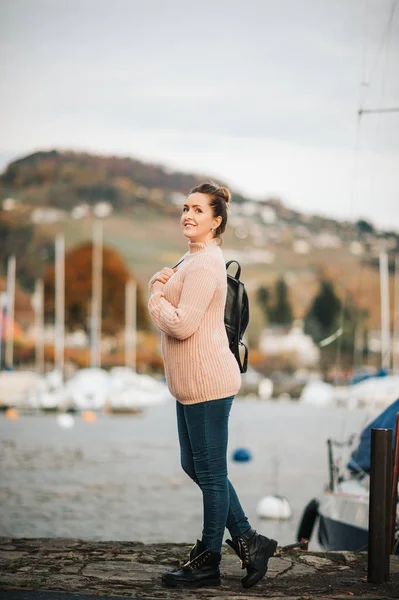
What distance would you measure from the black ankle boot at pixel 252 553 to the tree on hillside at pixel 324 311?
115 meters

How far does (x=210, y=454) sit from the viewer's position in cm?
524

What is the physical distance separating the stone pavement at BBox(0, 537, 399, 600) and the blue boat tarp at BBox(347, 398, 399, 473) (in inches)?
136

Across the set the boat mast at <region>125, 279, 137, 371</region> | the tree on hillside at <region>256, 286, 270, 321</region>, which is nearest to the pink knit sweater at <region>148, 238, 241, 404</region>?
the boat mast at <region>125, 279, 137, 371</region>

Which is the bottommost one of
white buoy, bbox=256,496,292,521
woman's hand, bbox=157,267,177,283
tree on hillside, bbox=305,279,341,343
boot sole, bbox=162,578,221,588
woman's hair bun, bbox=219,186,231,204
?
white buoy, bbox=256,496,292,521

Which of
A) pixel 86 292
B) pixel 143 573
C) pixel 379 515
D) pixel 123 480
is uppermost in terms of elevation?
pixel 86 292

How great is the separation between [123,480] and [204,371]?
70.6 feet

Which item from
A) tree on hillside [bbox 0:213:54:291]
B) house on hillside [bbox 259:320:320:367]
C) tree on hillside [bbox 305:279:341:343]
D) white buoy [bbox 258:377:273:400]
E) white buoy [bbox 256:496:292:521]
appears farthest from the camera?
house on hillside [bbox 259:320:320:367]

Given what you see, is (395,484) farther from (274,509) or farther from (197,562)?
(274,509)

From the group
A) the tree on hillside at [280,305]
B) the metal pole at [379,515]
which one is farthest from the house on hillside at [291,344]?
the metal pole at [379,515]

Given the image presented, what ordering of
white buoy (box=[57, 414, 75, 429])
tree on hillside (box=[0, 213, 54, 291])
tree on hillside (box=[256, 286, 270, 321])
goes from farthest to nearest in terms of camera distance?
tree on hillside (box=[256, 286, 270, 321])
tree on hillside (box=[0, 213, 54, 291])
white buoy (box=[57, 414, 75, 429])

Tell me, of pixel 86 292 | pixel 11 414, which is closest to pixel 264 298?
pixel 86 292

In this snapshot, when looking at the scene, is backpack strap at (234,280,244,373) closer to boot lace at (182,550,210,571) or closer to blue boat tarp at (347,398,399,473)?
boot lace at (182,550,210,571)

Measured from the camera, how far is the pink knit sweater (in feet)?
16.9

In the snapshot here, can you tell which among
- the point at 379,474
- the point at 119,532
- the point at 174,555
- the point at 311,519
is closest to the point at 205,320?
the point at 379,474
